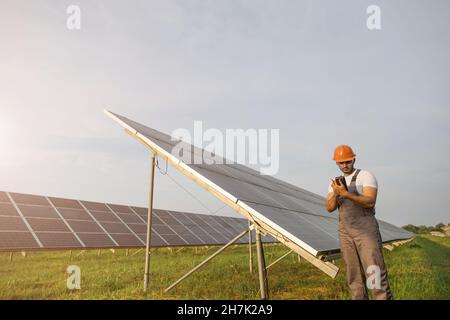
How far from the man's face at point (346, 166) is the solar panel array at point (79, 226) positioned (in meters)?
9.96

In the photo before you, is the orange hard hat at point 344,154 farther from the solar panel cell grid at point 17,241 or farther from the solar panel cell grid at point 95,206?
the solar panel cell grid at point 95,206

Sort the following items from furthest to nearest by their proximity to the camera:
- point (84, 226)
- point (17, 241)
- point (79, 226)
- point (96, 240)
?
point (84, 226) < point (79, 226) < point (96, 240) < point (17, 241)

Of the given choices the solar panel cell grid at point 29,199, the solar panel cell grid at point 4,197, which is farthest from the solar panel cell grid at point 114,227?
the solar panel cell grid at point 4,197

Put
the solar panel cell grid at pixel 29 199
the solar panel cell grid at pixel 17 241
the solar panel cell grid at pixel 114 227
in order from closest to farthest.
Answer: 1. the solar panel cell grid at pixel 17 241
2. the solar panel cell grid at pixel 29 199
3. the solar panel cell grid at pixel 114 227

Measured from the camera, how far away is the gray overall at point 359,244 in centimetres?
472

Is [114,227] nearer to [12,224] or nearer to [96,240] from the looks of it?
Result: [96,240]

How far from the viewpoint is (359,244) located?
4.90 meters

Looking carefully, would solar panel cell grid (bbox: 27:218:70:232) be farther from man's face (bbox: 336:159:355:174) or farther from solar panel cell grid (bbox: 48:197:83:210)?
man's face (bbox: 336:159:355:174)

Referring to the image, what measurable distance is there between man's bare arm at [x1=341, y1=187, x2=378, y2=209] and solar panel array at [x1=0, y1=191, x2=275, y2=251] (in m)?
10.1

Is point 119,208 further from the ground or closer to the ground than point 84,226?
closer to the ground

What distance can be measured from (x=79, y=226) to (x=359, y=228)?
12.3 metres

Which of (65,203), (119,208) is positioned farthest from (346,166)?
(119,208)

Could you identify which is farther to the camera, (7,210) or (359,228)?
(7,210)

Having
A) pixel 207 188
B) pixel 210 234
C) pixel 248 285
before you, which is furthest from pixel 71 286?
pixel 210 234
